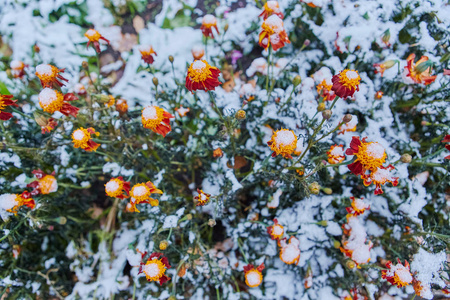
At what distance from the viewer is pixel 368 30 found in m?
1.51

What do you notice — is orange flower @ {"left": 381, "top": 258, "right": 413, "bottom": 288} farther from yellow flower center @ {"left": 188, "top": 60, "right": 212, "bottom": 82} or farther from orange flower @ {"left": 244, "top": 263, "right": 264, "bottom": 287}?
yellow flower center @ {"left": 188, "top": 60, "right": 212, "bottom": 82}

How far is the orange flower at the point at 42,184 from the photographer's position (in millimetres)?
1304

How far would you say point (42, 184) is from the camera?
4.30ft

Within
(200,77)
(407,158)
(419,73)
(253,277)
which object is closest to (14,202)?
(200,77)

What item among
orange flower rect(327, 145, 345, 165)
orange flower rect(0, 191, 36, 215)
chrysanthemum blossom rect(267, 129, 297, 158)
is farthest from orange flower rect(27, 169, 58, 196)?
orange flower rect(327, 145, 345, 165)

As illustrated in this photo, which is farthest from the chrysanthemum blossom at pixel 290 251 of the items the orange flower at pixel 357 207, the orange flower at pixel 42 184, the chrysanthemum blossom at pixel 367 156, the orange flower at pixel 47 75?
Result: the orange flower at pixel 47 75

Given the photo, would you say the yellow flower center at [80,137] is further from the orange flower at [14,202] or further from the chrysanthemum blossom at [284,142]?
the chrysanthemum blossom at [284,142]

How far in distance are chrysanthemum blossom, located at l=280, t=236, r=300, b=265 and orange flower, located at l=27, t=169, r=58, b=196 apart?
41.0 inches

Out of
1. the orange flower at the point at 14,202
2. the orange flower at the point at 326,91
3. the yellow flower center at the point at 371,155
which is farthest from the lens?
the orange flower at the point at 326,91

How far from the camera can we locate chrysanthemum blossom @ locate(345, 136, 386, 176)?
1.03 m

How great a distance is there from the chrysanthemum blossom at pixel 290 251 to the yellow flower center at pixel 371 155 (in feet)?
1.68

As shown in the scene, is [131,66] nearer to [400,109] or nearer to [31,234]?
[31,234]

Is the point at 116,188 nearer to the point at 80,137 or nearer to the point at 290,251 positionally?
the point at 80,137

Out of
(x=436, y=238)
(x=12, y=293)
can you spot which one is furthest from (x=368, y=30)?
(x=12, y=293)
